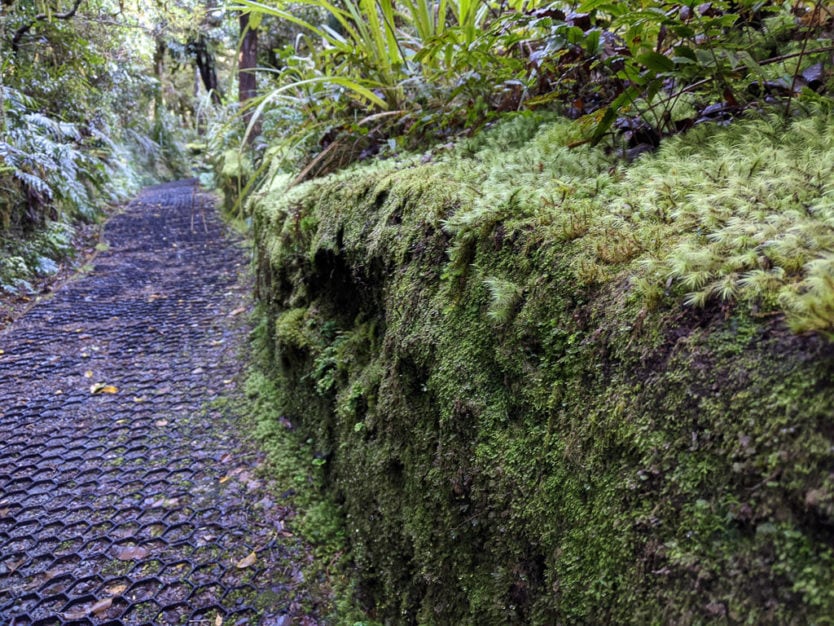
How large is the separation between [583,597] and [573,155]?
146cm

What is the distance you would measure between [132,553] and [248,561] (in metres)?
0.57

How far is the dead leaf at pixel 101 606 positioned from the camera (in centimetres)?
202

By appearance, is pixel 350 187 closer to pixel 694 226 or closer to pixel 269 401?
pixel 269 401

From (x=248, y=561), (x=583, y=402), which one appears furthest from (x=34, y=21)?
(x=583, y=402)

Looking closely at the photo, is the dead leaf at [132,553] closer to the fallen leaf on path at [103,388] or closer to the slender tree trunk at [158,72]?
the fallen leaf on path at [103,388]

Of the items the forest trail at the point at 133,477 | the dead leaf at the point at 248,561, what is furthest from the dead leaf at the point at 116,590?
the dead leaf at the point at 248,561

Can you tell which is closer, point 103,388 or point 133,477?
point 133,477

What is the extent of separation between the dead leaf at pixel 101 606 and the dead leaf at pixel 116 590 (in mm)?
28

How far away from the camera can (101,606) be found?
204 centimetres

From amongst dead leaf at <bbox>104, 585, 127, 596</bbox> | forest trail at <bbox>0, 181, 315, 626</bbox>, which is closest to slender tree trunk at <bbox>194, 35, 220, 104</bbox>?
forest trail at <bbox>0, 181, 315, 626</bbox>

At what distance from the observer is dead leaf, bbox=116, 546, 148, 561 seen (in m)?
2.28

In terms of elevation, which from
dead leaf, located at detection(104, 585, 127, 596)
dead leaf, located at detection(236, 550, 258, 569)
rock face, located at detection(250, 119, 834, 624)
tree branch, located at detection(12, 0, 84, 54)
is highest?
tree branch, located at detection(12, 0, 84, 54)

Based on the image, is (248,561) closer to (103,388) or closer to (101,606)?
(101,606)

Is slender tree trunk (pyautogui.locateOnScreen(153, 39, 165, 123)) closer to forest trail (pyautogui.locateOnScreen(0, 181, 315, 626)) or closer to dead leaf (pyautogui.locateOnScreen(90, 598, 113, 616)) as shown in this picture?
forest trail (pyautogui.locateOnScreen(0, 181, 315, 626))
